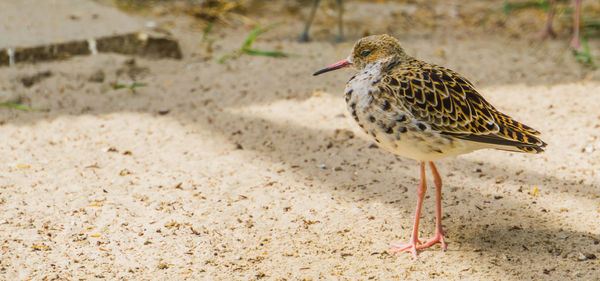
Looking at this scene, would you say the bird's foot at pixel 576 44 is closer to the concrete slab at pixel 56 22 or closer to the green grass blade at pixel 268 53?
the green grass blade at pixel 268 53

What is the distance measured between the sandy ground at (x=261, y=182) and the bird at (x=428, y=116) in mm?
599

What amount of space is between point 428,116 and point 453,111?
0.14 m

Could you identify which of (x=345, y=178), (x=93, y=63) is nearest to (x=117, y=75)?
(x=93, y=63)

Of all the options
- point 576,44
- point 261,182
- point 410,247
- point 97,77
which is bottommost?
point 97,77

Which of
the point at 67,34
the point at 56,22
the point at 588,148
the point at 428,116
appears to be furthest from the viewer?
the point at 56,22

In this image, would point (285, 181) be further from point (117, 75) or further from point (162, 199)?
point (117, 75)

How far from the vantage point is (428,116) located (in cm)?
305

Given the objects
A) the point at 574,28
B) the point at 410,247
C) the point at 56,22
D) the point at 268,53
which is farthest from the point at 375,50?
the point at 574,28

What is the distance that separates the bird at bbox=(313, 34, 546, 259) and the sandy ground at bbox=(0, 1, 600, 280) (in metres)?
0.60

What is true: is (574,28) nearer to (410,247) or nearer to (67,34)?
(410,247)

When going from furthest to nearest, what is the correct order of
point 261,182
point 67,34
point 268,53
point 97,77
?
point 268,53
point 67,34
point 97,77
point 261,182

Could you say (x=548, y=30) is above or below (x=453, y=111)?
below

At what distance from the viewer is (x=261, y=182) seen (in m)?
4.08

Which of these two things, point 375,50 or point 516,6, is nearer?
point 375,50
